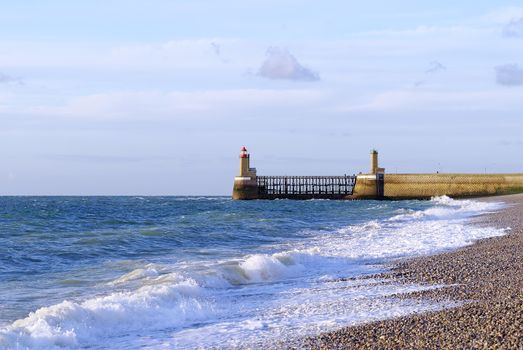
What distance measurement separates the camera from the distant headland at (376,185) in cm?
6081

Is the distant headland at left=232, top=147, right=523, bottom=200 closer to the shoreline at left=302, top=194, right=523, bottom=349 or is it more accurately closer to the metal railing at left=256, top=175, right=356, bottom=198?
the metal railing at left=256, top=175, right=356, bottom=198

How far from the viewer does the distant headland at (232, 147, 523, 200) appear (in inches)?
2394

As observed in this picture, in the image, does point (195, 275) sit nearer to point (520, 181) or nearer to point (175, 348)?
point (175, 348)

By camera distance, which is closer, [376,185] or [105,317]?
[105,317]

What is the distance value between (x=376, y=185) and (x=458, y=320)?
55.8 metres

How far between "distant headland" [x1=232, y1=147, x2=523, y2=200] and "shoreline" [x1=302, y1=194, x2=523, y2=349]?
50601mm

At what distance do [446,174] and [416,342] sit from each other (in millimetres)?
57173

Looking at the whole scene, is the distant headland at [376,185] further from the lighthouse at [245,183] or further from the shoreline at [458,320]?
the shoreline at [458,320]

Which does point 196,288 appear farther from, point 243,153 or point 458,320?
point 243,153

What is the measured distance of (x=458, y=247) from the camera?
16.7 metres

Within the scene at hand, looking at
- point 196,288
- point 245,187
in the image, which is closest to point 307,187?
point 245,187

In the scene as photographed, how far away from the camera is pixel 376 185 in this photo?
62.6m

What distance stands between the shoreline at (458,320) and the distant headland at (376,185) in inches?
1992

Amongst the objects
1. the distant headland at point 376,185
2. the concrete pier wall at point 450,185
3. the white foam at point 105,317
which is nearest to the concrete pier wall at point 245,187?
the distant headland at point 376,185
